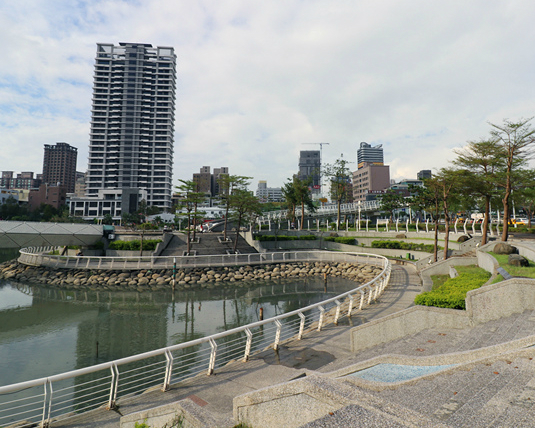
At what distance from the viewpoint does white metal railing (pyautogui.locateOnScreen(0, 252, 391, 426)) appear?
654 centimetres

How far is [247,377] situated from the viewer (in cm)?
776

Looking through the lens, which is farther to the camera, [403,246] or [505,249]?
[403,246]

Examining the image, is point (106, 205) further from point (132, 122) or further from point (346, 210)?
point (346, 210)

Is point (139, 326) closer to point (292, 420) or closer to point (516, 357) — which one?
point (292, 420)

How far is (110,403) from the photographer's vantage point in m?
6.57

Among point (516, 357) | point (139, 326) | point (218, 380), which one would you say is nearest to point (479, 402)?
point (516, 357)

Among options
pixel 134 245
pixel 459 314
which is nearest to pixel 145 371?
pixel 459 314

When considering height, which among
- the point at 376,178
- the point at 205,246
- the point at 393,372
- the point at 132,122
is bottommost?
the point at 393,372

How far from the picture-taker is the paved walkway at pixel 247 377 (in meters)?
6.23

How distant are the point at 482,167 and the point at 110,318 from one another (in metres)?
35.4

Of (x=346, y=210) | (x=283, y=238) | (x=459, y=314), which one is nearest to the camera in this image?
(x=459, y=314)

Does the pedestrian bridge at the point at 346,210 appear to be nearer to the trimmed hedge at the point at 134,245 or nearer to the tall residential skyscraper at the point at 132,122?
the trimmed hedge at the point at 134,245

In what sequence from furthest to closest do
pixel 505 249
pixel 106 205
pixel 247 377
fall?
pixel 106 205, pixel 505 249, pixel 247 377

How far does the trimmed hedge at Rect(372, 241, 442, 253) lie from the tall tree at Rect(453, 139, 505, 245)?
→ 20.9 feet
